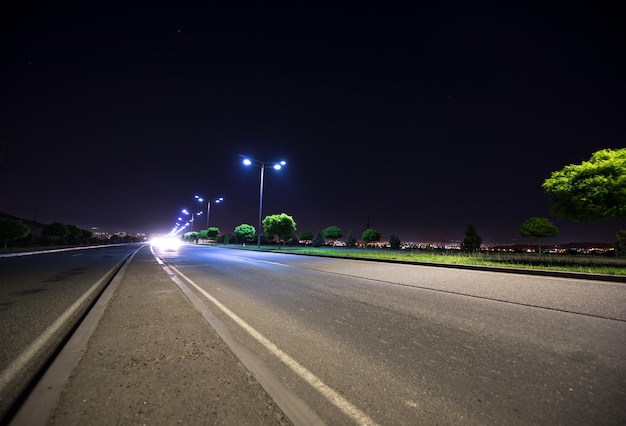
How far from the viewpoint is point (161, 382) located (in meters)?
2.81

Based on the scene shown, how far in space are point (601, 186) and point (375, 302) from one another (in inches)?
535

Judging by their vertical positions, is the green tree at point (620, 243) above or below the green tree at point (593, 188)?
below

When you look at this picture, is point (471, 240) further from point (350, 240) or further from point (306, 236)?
point (306, 236)

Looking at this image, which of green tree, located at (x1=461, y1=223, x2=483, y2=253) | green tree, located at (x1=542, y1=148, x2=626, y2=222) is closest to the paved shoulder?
green tree, located at (x1=542, y1=148, x2=626, y2=222)

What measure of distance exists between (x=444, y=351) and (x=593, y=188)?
1481 cm

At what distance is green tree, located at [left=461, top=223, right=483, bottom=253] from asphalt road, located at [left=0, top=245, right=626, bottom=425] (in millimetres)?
29162

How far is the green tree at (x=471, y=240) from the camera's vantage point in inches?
1314

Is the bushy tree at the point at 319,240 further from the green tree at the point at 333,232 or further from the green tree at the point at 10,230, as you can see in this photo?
the green tree at the point at 10,230

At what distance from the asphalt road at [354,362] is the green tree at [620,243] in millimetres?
17897

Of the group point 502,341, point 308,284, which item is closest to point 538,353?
point 502,341

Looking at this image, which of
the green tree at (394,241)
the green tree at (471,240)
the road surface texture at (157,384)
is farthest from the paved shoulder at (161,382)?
the green tree at (394,241)

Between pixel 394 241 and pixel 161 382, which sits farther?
pixel 394 241

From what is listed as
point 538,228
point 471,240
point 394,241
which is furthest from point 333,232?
point 538,228

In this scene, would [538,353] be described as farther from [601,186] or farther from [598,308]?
[601,186]
